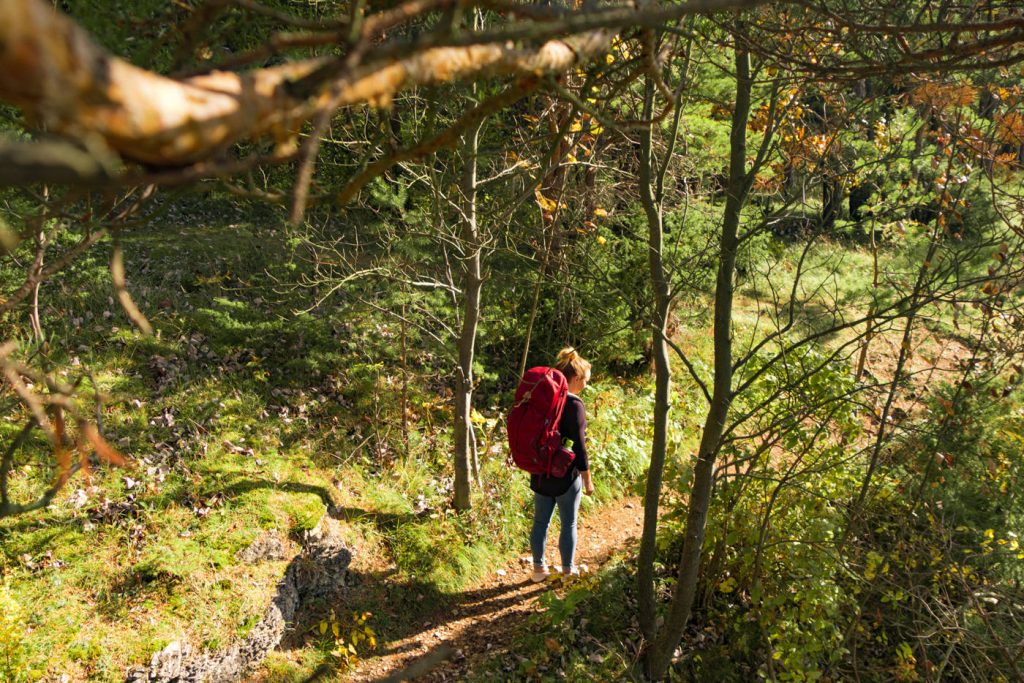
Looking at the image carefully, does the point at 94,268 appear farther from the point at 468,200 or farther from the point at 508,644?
the point at 508,644

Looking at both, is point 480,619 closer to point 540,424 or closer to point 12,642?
point 540,424

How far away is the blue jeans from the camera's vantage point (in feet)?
16.9

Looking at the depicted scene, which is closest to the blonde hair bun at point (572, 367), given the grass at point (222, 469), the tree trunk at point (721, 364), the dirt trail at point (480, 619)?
the tree trunk at point (721, 364)

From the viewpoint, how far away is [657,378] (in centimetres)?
445

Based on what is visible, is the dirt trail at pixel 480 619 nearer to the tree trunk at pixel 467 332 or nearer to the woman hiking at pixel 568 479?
the woman hiking at pixel 568 479

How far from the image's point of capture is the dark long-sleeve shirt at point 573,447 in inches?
191

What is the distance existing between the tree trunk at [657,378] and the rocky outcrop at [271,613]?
2436 millimetres

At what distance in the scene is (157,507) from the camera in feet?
16.3

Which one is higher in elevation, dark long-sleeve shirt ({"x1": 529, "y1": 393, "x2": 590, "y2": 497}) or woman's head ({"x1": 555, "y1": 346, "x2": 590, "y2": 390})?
woman's head ({"x1": 555, "y1": 346, "x2": 590, "y2": 390})

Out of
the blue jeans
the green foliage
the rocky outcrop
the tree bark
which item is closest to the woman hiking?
the blue jeans

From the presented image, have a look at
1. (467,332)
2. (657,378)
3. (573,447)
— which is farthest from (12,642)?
(657,378)

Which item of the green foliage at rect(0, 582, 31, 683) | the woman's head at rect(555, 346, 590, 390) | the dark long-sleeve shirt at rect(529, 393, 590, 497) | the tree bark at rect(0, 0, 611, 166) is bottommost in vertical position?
the green foliage at rect(0, 582, 31, 683)

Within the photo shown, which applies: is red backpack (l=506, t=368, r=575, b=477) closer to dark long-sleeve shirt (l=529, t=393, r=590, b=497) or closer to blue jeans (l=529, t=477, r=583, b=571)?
dark long-sleeve shirt (l=529, t=393, r=590, b=497)

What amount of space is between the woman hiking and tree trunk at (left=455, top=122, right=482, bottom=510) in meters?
0.86
